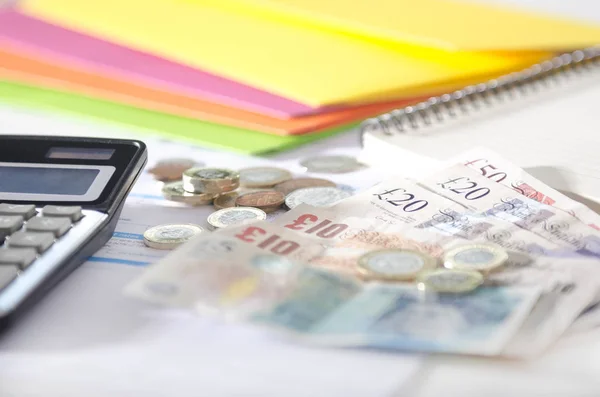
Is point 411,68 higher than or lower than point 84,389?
higher

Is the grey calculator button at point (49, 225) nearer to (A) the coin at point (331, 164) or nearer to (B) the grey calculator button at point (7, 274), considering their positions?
(B) the grey calculator button at point (7, 274)

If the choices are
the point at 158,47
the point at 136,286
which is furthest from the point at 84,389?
the point at 158,47

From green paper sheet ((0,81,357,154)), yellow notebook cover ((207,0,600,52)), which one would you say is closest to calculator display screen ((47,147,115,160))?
green paper sheet ((0,81,357,154))

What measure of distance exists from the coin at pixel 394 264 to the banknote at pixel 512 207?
0.10 meters

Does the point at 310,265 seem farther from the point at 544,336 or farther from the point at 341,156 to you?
the point at 341,156

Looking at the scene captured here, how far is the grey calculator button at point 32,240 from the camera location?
54cm

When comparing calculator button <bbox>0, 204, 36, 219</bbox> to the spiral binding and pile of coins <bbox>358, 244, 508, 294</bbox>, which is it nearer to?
pile of coins <bbox>358, 244, 508, 294</bbox>

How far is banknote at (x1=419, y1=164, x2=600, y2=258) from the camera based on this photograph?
592 millimetres

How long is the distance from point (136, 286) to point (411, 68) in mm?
634

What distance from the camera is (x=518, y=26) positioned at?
123cm

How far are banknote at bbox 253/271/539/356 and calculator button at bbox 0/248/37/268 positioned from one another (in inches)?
5.8

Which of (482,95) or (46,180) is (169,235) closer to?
(46,180)

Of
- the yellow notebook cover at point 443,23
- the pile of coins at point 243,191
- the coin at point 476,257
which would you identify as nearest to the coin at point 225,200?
the pile of coins at point 243,191

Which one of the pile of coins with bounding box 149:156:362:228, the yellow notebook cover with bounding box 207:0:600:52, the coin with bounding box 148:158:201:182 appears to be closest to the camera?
the pile of coins with bounding box 149:156:362:228
